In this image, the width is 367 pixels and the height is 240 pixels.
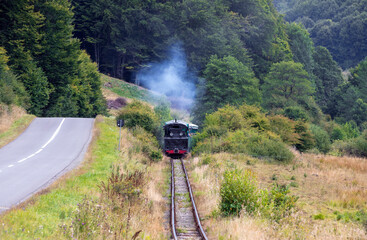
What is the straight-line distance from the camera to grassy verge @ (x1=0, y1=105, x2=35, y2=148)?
77.3ft

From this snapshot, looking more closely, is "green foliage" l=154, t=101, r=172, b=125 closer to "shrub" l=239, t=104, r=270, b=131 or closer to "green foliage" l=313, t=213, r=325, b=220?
"shrub" l=239, t=104, r=270, b=131

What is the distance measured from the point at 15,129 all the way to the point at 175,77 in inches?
1810

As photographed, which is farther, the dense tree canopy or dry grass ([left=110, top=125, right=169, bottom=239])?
the dense tree canopy

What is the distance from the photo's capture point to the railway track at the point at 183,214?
37.9 ft

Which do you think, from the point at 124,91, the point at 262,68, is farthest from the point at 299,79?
the point at 124,91

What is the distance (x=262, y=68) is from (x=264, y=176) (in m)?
59.8

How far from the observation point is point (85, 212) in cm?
899

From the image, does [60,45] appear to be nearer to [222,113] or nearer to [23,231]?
[222,113]

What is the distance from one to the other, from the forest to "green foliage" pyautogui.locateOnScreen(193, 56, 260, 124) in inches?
6.1

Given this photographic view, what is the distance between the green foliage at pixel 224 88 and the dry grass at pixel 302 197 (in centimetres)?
2295

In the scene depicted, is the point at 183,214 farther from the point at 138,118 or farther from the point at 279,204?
the point at 138,118

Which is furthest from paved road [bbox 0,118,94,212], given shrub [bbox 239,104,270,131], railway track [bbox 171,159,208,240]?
shrub [bbox 239,104,270,131]

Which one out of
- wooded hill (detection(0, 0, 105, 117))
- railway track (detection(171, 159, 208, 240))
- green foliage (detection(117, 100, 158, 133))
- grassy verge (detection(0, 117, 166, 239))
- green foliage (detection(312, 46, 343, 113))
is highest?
green foliage (detection(312, 46, 343, 113))

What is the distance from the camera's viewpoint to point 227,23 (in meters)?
73.3
